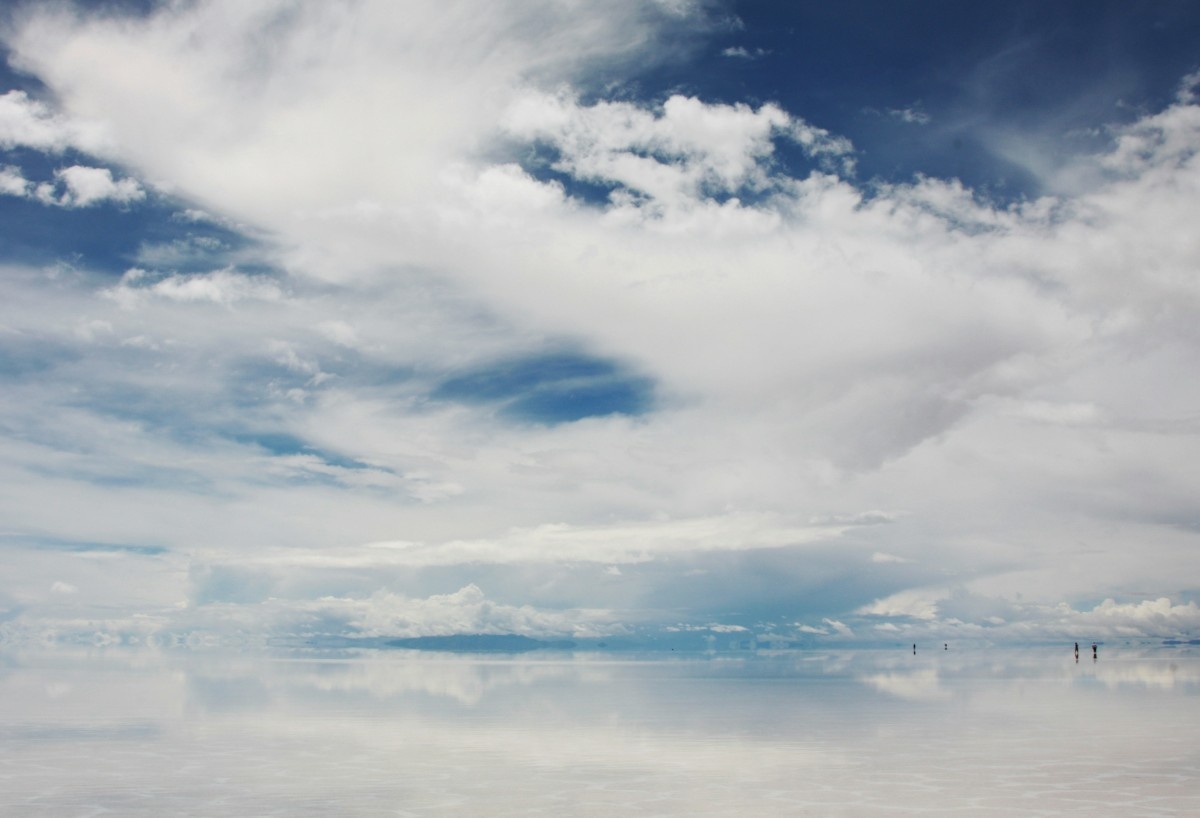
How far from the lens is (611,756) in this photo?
3866cm

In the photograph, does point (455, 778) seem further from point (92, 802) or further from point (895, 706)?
point (895, 706)

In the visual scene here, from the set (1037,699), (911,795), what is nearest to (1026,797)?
(911,795)

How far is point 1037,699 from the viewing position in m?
67.5

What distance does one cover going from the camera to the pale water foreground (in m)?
28.1

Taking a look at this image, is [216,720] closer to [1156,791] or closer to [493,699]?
[493,699]

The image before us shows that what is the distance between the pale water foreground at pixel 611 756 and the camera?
92.1ft

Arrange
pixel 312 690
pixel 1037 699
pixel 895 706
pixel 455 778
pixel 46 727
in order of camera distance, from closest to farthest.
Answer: pixel 455 778 < pixel 46 727 < pixel 895 706 < pixel 1037 699 < pixel 312 690

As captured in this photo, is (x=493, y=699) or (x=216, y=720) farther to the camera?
(x=493, y=699)

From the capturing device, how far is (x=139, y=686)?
9531 centimetres

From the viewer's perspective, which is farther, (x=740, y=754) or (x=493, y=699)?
(x=493, y=699)

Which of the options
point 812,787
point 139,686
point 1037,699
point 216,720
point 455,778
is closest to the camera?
point 812,787

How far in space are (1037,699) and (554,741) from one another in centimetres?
4029

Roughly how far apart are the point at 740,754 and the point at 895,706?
28172mm

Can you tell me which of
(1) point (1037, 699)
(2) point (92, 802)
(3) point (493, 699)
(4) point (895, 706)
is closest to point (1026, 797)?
(2) point (92, 802)
